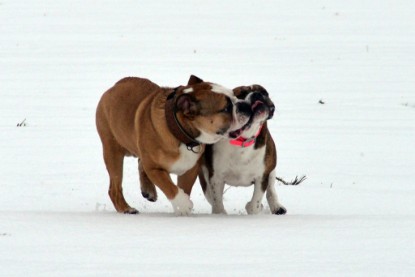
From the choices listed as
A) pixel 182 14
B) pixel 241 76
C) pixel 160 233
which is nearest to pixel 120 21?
pixel 182 14

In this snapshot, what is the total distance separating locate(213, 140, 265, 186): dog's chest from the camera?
807 centimetres

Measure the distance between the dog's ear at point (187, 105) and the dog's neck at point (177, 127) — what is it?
0.28ft

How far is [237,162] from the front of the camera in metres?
8.12

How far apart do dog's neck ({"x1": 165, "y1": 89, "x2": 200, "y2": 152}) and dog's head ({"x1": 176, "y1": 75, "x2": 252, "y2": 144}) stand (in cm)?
5

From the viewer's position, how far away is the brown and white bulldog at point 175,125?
7520mm

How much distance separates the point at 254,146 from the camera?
8078 mm

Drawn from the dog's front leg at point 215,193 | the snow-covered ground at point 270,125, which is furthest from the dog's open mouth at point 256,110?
the dog's front leg at point 215,193

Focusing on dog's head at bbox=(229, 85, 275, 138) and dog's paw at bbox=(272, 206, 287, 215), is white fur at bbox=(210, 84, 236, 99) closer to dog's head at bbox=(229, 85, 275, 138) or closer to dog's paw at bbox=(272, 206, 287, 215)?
dog's head at bbox=(229, 85, 275, 138)

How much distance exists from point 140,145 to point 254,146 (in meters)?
0.93

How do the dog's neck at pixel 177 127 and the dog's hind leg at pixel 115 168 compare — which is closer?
the dog's neck at pixel 177 127

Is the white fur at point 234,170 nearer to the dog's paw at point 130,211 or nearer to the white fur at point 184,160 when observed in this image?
the white fur at point 184,160

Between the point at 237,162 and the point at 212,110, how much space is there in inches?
29.7

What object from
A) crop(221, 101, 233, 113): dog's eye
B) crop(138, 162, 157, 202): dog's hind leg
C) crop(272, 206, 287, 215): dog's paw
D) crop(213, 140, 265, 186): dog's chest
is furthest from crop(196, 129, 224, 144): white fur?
crop(138, 162, 157, 202): dog's hind leg

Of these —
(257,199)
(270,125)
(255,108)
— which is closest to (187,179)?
(257,199)
